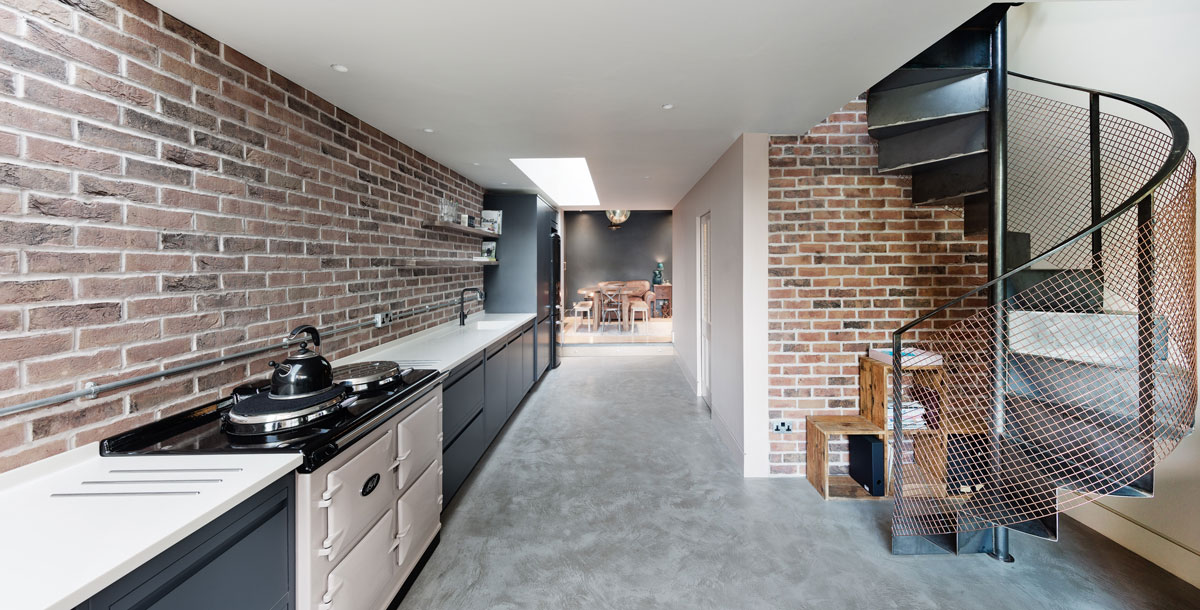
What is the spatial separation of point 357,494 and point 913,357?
305 centimetres

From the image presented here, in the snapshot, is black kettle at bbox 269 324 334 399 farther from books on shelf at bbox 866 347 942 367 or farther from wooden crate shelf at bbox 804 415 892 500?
books on shelf at bbox 866 347 942 367

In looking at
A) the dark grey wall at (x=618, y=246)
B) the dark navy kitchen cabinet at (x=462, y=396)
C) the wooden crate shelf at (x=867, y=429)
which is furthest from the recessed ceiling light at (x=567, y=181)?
the dark grey wall at (x=618, y=246)

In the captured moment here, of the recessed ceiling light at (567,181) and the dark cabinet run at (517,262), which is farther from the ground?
the recessed ceiling light at (567,181)

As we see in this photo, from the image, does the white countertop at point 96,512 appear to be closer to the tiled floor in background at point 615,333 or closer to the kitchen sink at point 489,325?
the kitchen sink at point 489,325

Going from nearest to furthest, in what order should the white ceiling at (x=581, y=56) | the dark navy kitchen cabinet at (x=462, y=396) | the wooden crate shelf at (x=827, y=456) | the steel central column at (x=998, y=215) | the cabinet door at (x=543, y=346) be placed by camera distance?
the white ceiling at (x=581, y=56)
the steel central column at (x=998, y=215)
the dark navy kitchen cabinet at (x=462, y=396)
the wooden crate shelf at (x=827, y=456)
the cabinet door at (x=543, y=346)

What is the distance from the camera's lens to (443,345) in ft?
10.5

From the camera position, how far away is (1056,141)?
2.62 metres

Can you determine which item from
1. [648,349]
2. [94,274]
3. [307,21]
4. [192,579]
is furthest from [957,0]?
[648,349]

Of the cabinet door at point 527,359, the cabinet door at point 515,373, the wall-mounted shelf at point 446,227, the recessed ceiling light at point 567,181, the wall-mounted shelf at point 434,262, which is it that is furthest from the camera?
the recessed ceiling light at point 567,181

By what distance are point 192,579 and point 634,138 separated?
303 centimetres

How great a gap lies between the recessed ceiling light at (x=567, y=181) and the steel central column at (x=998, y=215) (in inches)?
149

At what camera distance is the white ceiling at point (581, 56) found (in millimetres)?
1603

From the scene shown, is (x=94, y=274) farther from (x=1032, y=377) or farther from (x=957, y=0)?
(x=1032, y=377)

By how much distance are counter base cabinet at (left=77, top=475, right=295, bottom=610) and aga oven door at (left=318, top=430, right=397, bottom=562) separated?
119mm
